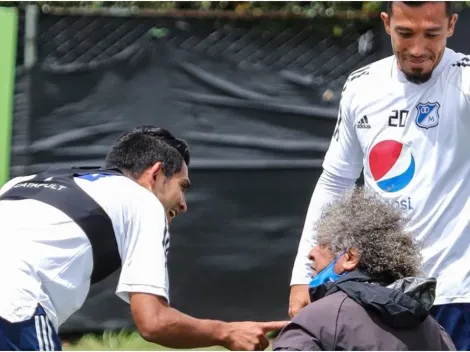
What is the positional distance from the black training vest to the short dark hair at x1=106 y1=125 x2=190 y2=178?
0.14m

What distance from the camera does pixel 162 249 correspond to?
3.53 metres

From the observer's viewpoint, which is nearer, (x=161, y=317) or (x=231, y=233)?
(x=161, y=317)

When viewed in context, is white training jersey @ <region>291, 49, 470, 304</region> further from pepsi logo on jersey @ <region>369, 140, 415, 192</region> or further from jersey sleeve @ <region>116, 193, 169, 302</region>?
jersey sleeve @ <region>116, 193, 169, 302</region>

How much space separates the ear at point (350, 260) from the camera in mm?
3330

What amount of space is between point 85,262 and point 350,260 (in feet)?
2.83

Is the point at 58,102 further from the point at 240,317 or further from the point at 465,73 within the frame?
the point at 465,73

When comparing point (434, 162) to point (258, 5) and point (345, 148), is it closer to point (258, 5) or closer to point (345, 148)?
point (345, 148)

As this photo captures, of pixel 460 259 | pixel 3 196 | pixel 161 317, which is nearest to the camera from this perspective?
pixel 161 317

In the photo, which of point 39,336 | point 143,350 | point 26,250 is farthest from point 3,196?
point 143,350

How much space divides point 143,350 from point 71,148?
138 cm

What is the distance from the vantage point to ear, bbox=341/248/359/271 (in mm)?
3330

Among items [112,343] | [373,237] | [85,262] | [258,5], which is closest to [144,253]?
[85,262]

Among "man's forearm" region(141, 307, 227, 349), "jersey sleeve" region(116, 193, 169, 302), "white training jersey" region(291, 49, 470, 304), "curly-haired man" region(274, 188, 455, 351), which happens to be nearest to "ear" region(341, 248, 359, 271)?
"curly-haired man" region(274, 188, 455, 351)

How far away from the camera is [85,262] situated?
3539 mm
